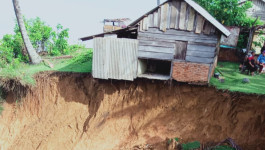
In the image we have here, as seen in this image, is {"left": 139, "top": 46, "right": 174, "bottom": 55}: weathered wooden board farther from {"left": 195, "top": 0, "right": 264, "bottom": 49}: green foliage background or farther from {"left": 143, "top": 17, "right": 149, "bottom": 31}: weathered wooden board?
{"left": 195, "top": 0, "right": 264, "bottom": 49}: green foliage background

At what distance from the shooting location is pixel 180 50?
767 cm

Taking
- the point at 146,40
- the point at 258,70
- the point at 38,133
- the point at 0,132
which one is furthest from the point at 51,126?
the point at 258,70

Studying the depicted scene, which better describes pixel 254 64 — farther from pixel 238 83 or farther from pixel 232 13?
pixel 232 13

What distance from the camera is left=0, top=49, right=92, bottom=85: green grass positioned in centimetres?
952

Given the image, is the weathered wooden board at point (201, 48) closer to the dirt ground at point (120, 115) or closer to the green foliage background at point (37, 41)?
the dirt ground at point (120, 115)

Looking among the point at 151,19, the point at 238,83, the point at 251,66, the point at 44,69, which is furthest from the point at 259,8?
the point at 44,69

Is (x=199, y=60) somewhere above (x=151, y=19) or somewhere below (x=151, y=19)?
below

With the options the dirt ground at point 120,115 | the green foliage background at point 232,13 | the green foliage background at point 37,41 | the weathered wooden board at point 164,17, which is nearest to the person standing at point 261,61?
the green foliage background at point 232,13

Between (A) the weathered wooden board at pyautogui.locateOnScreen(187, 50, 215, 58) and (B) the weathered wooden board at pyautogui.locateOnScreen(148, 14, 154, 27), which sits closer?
(A) the weathered wooden board at pyautogui.locateOnScreen(187, 50, 215, 58)

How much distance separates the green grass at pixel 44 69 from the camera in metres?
9.52

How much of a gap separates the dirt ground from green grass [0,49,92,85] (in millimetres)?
468

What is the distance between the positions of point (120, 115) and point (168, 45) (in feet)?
14.4

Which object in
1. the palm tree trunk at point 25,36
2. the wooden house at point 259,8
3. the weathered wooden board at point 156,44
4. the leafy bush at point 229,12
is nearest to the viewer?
the weathered wooden board at point 156,44

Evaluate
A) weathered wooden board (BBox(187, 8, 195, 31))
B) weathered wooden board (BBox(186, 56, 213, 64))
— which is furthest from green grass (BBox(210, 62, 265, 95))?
weathered wooden board (BBox(187, 8, 195, 31))
